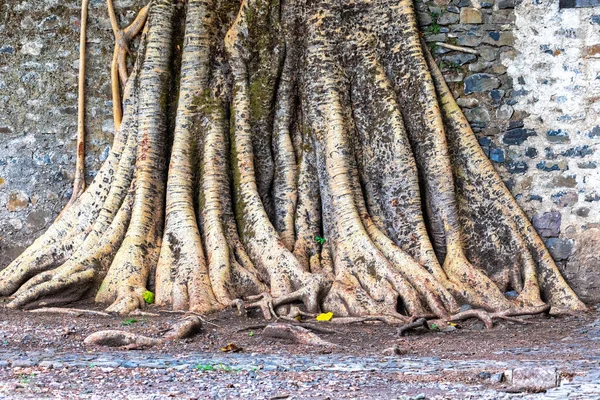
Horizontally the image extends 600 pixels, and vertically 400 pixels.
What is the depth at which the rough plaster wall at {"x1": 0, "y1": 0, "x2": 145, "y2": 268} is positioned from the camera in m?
8.34

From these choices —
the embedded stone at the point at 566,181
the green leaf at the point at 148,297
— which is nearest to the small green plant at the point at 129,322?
the green leaf at the point at 148,297

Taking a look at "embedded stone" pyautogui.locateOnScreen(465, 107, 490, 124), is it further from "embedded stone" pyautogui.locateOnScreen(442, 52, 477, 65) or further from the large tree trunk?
"embedded stone" pyautogui.locateOnScreen(442, 52, 477, 65)

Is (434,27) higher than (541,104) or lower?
higher

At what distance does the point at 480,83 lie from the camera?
773cm

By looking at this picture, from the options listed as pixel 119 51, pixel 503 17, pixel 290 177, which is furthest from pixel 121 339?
pixel 503 17

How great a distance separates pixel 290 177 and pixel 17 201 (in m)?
2.70

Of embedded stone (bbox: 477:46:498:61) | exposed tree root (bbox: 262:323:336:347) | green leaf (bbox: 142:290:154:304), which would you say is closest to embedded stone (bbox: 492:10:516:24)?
embedded stone (bbox: 477:46:498:61)

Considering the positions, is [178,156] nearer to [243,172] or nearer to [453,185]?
[243,172]

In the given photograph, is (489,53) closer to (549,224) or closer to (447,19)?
(447,19)

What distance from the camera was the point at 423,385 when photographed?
413 centimetres

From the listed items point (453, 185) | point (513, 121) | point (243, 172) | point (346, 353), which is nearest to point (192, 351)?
point (346, 353)

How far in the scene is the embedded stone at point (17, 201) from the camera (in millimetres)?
8391

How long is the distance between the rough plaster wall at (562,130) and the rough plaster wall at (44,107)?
11.7 feet

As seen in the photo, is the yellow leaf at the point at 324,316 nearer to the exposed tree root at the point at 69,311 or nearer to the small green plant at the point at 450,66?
the exposed tree root at the point at 69,311
